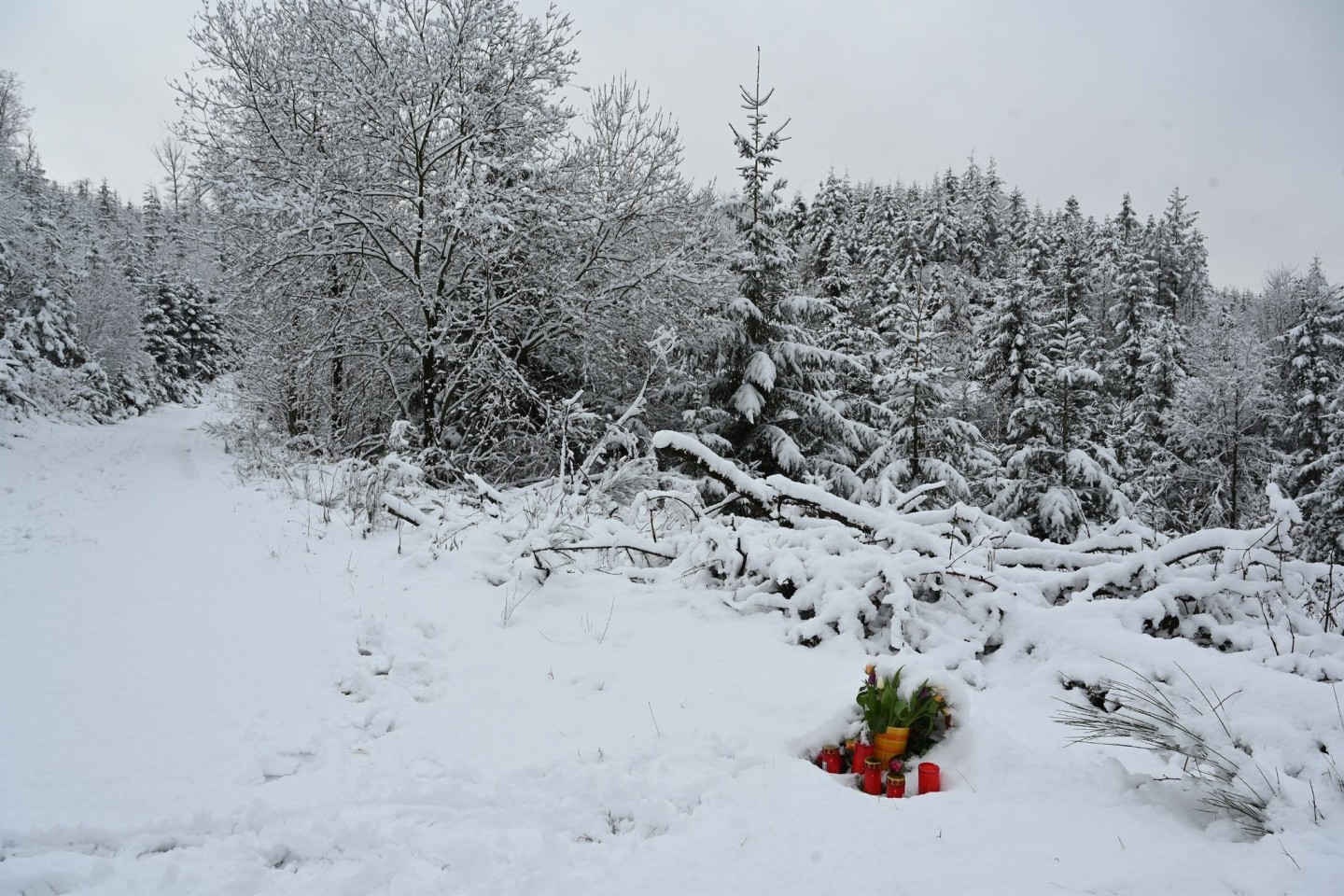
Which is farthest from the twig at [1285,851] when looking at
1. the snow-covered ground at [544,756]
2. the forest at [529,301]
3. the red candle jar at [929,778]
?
the forest at [529,301]

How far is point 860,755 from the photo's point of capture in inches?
108

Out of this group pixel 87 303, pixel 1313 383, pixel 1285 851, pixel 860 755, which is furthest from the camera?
pixel 87 303

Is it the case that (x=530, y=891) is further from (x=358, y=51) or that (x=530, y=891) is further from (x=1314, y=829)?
(x=358, y=51)

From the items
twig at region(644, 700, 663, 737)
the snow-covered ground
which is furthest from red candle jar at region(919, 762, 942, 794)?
twig at region(644, 700, 663, 737)

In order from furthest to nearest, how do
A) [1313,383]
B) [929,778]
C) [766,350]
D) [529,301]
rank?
[1313,383]
[766,350]
[529,301]
[929,778]

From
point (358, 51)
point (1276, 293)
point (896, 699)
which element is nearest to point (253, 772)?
point (896, 699)

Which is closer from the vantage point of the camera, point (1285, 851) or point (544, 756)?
point (1285, 851)

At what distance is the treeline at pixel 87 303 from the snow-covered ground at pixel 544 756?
12.8 metres

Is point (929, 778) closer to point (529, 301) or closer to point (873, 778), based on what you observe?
point (873, 778)

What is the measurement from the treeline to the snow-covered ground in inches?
504

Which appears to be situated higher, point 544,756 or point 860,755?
point 860,755

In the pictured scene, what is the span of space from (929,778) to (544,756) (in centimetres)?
154

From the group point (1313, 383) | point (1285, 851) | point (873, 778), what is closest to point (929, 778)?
point (873, 778)

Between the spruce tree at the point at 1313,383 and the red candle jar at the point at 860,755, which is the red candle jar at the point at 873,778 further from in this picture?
the spruce tree at the point at 1313,383
